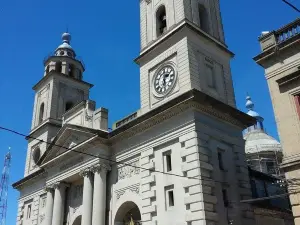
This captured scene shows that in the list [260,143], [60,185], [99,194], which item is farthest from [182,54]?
[260,143]

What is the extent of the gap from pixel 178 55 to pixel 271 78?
7.79 m

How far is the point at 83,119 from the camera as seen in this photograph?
99.0 ft

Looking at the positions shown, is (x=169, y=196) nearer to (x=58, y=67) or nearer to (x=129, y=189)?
(x=129, y=189)

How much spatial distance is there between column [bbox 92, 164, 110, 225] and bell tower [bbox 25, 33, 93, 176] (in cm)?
1083

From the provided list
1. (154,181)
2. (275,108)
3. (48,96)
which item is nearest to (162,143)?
(154,181)

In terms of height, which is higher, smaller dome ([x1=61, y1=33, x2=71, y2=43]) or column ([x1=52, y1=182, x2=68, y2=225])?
smaller dome ([x1=61, y1=33, x2=71, y2=43])

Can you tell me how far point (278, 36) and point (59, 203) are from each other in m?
20.3

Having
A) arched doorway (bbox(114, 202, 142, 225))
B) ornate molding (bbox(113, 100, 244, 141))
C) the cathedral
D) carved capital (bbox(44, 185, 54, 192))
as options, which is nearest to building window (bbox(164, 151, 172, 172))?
the cathedral

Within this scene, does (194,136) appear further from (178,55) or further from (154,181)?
(178,55)

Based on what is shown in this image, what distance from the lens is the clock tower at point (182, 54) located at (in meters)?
23.6

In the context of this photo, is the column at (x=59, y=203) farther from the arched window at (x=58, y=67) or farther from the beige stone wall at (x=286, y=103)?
the beige stone wall at (x=286, y=103)

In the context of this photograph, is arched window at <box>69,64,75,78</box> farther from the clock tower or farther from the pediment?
the clock tower

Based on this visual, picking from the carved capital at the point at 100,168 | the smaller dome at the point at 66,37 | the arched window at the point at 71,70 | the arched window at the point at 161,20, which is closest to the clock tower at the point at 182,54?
the arched window at the point at 161,20

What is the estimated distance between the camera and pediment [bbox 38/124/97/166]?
2783 centimetres
